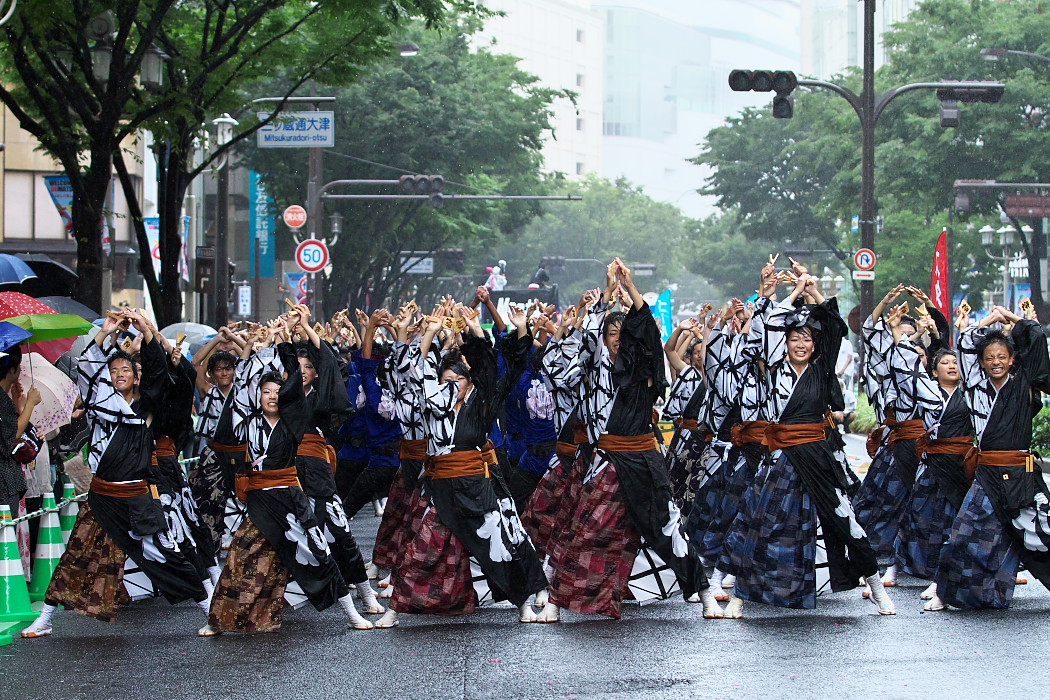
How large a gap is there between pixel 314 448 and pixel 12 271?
15.6 ft

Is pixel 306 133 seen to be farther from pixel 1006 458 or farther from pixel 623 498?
pixel 1006 458

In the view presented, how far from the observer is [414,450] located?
33.5ft

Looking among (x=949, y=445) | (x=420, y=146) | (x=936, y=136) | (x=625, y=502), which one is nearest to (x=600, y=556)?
(x=625, y=502)

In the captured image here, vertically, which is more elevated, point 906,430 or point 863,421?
point 906,430

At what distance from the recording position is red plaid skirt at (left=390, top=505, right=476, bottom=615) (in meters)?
9.06

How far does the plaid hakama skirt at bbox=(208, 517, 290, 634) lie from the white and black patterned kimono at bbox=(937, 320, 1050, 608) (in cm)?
401

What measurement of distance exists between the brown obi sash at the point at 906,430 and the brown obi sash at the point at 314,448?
3927mm

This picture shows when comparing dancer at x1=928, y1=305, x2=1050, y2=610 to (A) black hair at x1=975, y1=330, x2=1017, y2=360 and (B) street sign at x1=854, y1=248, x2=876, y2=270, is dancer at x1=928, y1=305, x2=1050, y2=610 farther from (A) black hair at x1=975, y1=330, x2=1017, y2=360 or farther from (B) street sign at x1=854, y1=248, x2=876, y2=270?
(B) street sign at x1=854, y1=248, x2=876, y2=270

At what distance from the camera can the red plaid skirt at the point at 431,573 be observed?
29.7ft

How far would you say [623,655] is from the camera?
7934 millimetres

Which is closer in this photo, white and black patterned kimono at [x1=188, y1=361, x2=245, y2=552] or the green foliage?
white and black patterned kimono at [x1=188, y1=361, x2=245, y2=552]

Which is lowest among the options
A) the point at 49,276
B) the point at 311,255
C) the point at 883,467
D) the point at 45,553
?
the point at 45,553

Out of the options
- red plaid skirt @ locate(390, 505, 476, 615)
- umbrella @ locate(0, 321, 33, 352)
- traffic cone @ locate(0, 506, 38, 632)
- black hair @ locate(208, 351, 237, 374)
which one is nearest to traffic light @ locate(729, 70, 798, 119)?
black hair @ locate(208, 351, 237, 374)

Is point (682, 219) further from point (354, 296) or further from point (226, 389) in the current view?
point (226, 389)
